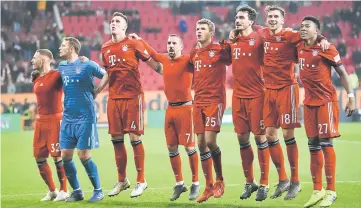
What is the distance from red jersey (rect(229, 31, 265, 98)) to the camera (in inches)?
350

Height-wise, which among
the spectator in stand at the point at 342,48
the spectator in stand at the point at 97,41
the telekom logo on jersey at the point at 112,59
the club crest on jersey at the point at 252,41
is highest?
the spectator in stand at the point at 97,41

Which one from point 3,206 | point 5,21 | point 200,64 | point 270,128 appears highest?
point 5,21

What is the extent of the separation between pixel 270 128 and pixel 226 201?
3.83ft

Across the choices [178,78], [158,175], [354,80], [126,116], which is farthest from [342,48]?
[126,116]

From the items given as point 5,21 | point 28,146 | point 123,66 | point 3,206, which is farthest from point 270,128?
point 5,21

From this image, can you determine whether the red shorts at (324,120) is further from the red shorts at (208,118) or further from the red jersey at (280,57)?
the red shorts at (208,118)

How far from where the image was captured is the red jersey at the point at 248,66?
350 inches

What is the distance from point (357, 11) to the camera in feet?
93.5

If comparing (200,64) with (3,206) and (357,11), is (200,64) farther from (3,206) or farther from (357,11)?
(357,11)

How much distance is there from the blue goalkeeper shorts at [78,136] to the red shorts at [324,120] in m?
2.74

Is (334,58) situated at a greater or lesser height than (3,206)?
greater

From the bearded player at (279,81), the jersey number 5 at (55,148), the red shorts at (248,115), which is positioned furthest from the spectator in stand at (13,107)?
the bearded player at (279,81)

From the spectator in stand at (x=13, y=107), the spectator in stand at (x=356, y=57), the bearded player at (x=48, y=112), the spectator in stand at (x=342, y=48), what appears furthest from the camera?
the spectator in stand at (x=356, y=57)

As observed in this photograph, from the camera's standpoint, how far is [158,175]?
42.1 ft
